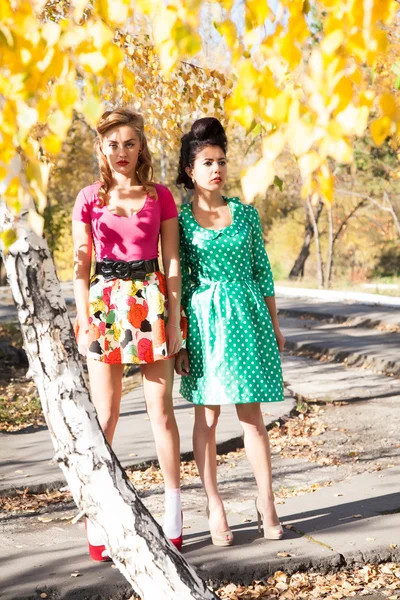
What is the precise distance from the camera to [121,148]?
407 cm

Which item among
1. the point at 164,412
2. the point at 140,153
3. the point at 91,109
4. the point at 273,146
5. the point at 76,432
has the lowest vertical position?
the point at 164,412

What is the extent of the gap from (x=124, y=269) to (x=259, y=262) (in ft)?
2.28

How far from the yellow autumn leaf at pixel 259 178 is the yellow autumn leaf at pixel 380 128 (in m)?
0.25

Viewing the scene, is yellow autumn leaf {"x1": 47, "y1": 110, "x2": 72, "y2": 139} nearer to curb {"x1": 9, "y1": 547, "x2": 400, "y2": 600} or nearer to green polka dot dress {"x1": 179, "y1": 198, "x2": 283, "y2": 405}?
green polka dot dress {"x1": 179, "y1": 198, "x2": 283, "y2": 405}

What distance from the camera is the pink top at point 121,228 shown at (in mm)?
4059

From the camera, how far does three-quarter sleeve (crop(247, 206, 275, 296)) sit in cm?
435

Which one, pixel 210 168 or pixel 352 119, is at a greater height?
pixel 210 168

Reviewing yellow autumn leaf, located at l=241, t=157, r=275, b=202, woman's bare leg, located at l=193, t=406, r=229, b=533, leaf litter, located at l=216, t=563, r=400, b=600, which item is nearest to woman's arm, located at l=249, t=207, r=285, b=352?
woman's bare leg, located at l=193, t=406, r=229, b=533

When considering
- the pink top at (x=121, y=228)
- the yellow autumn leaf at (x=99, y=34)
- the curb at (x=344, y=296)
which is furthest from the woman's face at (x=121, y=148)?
the curb at (x=344, y=296)

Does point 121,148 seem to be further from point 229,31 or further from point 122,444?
point 122,444

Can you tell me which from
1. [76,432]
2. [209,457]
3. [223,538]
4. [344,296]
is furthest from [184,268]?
[344,296]

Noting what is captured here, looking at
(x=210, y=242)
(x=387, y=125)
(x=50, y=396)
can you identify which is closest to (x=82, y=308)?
(x=210, y=242)

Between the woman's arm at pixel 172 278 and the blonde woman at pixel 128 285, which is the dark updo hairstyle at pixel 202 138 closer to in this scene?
the blonde woman at pixel 128 285

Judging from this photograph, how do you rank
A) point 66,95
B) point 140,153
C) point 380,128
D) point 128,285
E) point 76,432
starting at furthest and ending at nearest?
point 140,153
point 128,285
point 76,432
point 66,95
point 380,128
